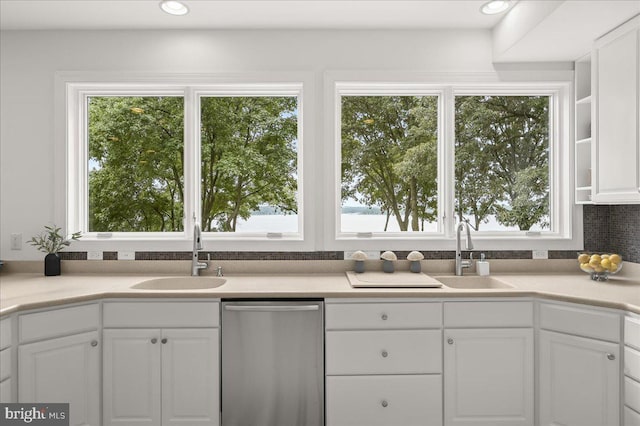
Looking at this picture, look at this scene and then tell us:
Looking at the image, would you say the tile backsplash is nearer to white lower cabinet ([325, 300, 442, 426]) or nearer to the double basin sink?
the double basin sink

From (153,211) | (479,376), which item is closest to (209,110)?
(153,211)

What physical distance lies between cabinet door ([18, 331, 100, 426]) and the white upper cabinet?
296 centimetres

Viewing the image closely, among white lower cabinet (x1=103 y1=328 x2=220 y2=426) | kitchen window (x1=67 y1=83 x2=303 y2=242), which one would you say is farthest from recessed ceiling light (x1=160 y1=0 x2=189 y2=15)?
white lower cabinet (x1=103 y1=328 x2=220 y2=426)

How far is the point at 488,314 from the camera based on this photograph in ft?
7.28

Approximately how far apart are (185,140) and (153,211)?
1.81ft

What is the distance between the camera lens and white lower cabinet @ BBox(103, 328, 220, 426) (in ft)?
7.24

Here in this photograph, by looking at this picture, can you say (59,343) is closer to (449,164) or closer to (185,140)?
(185,140)

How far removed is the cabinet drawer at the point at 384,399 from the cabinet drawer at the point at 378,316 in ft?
0.91

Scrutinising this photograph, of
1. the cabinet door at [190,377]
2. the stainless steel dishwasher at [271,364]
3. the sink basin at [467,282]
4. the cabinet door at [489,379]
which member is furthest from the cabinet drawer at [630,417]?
the cabinet door at [190,377]

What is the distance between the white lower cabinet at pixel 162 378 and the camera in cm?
221

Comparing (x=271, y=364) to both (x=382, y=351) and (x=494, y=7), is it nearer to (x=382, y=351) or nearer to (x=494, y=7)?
(x=382, y=351)

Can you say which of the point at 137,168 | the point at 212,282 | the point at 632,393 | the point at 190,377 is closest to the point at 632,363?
the point at 632,393

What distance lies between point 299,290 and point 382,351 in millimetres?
549

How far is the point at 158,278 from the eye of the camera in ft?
8.66
